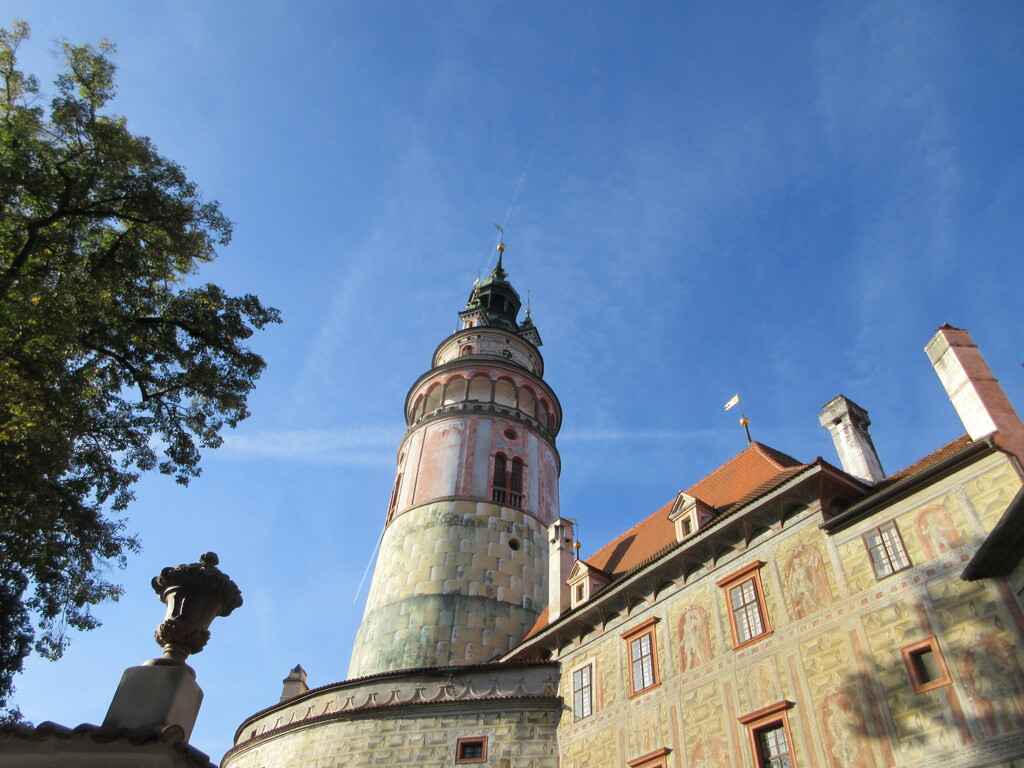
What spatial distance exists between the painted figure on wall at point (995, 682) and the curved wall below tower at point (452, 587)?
1383 cm

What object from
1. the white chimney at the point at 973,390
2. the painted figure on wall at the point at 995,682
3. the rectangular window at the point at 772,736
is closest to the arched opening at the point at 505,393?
the white chimney at the point at 973,390

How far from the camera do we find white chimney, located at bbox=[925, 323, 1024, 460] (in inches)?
452

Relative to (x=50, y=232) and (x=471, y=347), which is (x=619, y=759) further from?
(x=471, y=347)

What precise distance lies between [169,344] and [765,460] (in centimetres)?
1350

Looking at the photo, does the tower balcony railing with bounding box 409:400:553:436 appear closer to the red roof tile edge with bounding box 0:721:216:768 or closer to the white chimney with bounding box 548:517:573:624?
the white chimney with bounding box 548:517:573:624

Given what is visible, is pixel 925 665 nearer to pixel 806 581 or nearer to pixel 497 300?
pixel 806 581

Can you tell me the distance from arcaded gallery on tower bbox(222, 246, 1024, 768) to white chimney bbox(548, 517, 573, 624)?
0.24 feet

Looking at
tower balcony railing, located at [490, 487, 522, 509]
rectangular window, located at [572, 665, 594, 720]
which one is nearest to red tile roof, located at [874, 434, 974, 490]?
rectangular window, located at [572, 665, 594, 720]

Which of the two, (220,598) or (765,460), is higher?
(765,460)

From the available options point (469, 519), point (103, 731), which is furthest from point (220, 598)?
point (469, 519)

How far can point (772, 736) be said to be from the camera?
39.2ft

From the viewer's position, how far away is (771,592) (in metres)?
13.3

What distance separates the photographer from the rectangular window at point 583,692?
53.0ft

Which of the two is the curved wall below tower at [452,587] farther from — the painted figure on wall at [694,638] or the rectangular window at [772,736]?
the rectangular window at [772,736]
